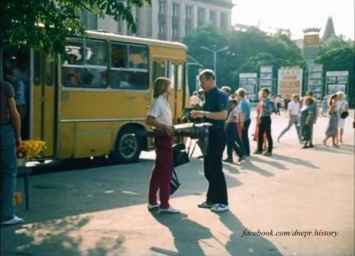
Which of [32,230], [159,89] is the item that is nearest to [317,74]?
[159,89]

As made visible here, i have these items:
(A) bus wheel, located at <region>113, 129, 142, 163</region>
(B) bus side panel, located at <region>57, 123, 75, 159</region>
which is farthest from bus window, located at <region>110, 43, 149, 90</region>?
(B) bus side panel, located at <region>57, 123, 75, 159</region>

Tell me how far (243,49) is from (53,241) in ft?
6.50

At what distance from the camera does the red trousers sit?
5.65m

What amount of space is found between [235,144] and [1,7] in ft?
18.5

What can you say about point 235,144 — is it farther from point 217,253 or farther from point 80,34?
point 217,253

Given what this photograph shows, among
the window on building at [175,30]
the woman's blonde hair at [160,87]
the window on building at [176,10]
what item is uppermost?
the window on building at [176,10]

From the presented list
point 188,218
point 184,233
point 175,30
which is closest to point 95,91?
point 188,218

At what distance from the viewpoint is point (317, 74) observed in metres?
4.22

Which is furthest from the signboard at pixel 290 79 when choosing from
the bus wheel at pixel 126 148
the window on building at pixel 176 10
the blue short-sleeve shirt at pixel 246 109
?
the blue short-sleeve shirt at pixel 246 109

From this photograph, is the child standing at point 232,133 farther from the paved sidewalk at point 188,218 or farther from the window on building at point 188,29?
the window on building at point 188,29

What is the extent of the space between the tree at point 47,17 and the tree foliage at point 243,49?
802 mm

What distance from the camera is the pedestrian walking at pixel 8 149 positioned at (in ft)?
16.5

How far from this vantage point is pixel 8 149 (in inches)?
201

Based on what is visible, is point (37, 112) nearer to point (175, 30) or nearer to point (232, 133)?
point (232, 133)
